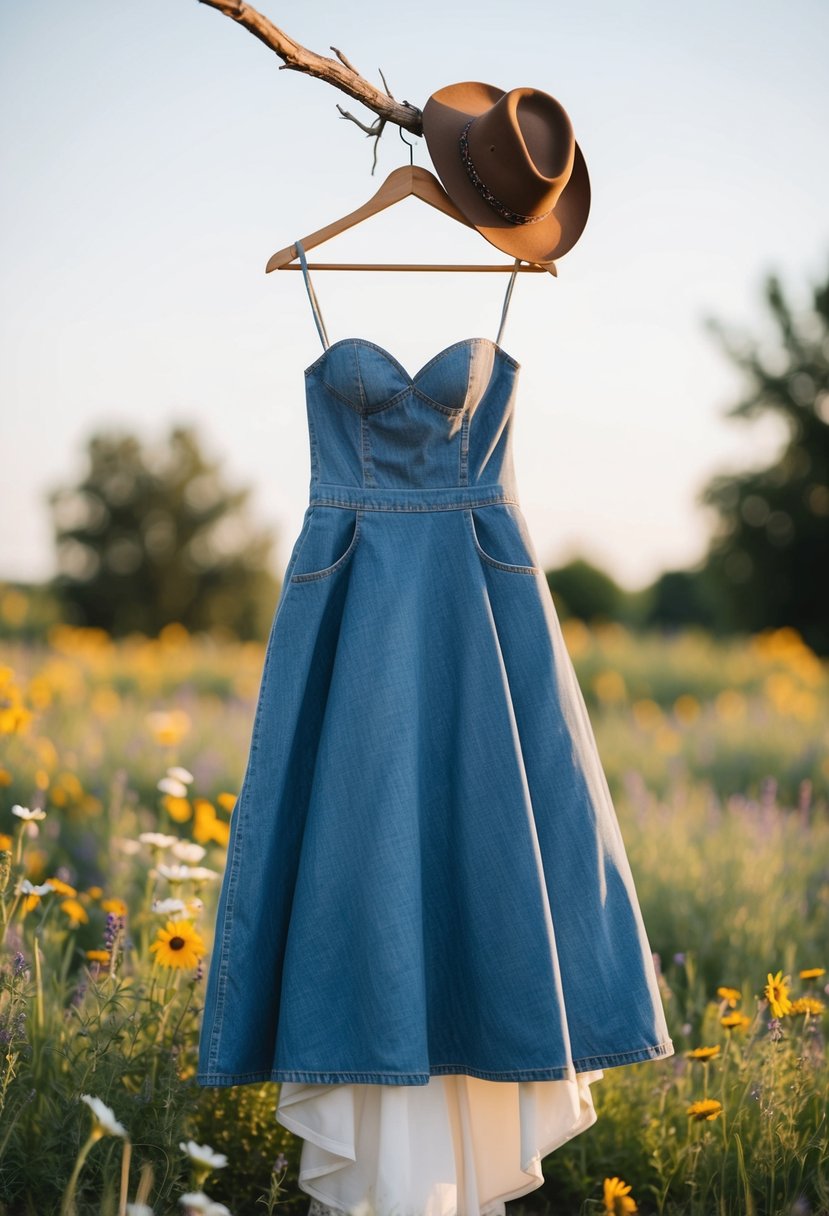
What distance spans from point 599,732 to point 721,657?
350cm

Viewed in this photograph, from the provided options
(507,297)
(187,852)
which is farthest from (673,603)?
(507,297)

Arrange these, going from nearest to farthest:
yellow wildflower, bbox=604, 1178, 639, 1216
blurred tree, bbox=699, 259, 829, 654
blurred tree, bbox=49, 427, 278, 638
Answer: yellow wildflower, bbox=604, 1178, 639, 1216 < blurred tree, bbox=699, 259, 829, 654 < blurred tree, bbox=49, 427, 278, 638

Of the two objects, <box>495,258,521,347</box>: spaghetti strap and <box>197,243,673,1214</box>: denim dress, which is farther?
<box>495,258,521,347</box>: spaghetti strap

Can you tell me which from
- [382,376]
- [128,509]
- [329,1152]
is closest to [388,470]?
[382,376]

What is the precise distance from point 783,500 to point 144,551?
42.1 feet

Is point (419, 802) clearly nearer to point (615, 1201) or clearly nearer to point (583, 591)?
point (615, 1201)

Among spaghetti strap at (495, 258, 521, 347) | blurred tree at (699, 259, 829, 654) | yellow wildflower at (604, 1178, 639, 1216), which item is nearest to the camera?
yellow wildflower at (604, 1178, 639, 1216)

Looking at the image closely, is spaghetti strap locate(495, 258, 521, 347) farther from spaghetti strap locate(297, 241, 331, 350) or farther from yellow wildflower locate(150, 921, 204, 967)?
yellow wildflower locate(150, 921, 204, 967)

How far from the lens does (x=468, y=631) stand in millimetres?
2178

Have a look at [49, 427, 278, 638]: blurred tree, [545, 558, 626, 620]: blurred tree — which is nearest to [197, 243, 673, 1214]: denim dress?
[545, 558, 626, 620]: blurred tree

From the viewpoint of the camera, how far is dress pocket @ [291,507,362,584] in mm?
2203

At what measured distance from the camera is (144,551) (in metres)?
22.9

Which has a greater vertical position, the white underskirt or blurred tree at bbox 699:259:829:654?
blurred tree at bbox 699:259:829:654

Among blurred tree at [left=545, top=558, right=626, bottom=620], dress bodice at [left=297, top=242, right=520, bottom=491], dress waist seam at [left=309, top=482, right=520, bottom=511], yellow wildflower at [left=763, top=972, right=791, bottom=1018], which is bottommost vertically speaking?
yellow wildflower at [left=763, top=972, right=791, bottom=1018]
